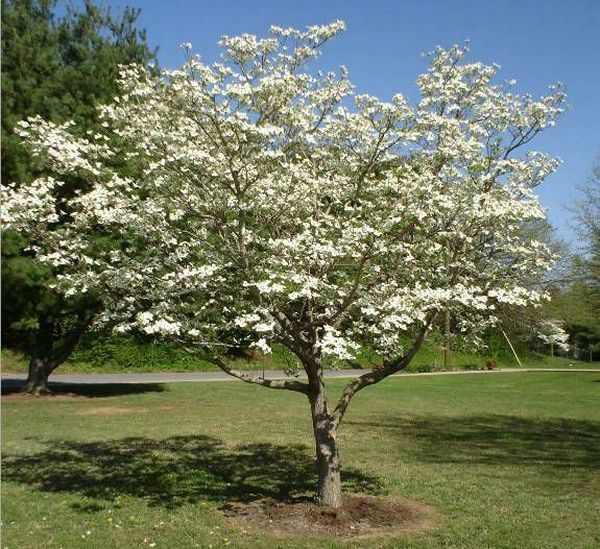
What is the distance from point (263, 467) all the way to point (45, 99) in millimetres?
14451

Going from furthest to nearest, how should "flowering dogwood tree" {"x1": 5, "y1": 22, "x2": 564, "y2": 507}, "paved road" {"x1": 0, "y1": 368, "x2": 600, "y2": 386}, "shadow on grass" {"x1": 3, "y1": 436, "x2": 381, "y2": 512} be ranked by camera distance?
"paved road" {"x1": 0, "y1": 368, "x2": 600, "y2": 386} < "shadow on grass" {"x1": 3, "y1": 436, "x2": 381, "y2": 512} < "flowering dogwood tree" {"x1": 5, "y1": 22, "x2": 564, "y2": 507}

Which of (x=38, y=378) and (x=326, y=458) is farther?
(x=38, y=378)

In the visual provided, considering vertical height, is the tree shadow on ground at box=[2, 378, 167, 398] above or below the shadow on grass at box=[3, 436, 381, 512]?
above

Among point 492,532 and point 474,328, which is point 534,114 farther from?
point 492,532

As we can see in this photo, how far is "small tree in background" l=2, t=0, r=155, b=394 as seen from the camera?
19750 millimetres

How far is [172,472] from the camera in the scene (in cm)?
1197

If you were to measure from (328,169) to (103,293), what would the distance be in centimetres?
356

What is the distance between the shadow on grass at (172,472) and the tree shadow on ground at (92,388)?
1092 cm

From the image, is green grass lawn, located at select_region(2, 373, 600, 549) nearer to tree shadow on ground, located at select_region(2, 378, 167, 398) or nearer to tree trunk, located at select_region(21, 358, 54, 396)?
tree shadow on ground, located at select_region(2, 378, 167, 398)

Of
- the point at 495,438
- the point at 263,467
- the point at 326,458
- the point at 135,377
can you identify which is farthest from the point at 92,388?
the point at 326,458

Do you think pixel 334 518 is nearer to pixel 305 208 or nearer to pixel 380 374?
pixel 380 374

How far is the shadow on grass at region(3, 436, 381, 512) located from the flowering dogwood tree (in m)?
2.15

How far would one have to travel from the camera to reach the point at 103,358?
35094 millimetres

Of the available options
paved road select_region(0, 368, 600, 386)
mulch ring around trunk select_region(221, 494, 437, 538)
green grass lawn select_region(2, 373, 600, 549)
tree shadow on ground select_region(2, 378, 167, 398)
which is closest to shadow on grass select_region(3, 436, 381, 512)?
green grass lawn select_region(2, 373, 600, 549)
